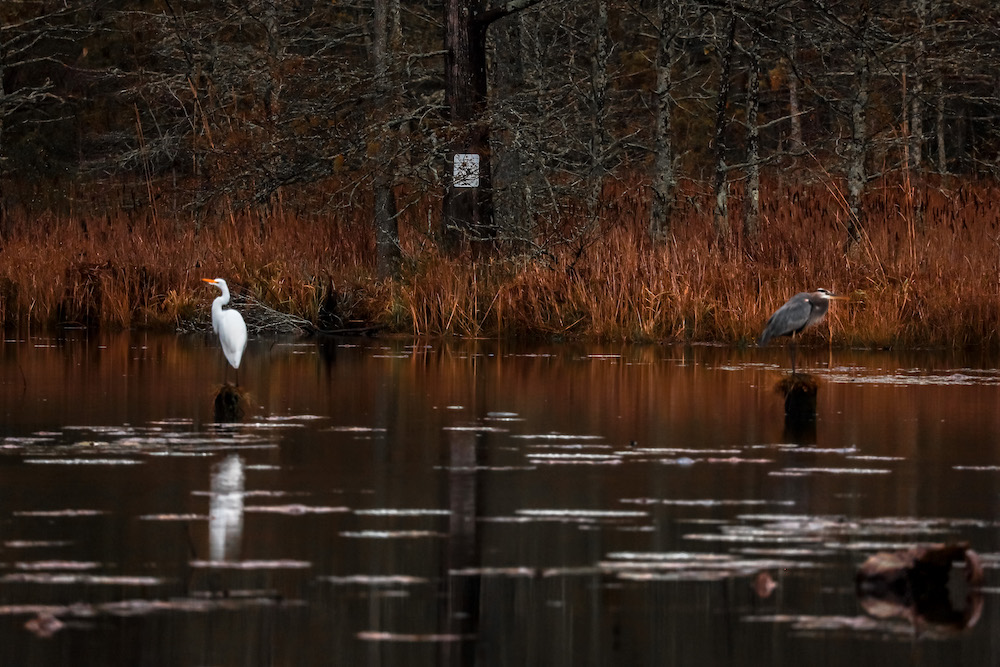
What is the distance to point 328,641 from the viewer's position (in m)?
6.02

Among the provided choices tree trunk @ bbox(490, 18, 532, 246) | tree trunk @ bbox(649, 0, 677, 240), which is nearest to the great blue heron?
tree trunk @ bbox(490, 18, 532, 246)

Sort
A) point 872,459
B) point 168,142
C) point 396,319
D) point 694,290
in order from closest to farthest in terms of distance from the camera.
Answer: point 872,459
point 694,290
point 396,319
point 168,142

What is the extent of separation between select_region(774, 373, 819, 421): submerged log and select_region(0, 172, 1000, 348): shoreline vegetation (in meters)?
7.16

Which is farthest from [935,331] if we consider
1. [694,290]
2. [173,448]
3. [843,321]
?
[173,448]

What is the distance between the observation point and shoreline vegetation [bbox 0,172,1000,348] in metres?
20.0

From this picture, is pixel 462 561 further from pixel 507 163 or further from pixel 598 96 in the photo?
pixel 598 96

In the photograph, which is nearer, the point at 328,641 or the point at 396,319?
the point at 328,641

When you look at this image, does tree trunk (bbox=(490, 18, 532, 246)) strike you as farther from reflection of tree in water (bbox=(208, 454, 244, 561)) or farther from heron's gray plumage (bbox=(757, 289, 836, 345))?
reflection of tree in water (bbox=(208, 454, 244, 561))

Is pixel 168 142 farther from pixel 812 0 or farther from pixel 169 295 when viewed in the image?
pixel 812 0

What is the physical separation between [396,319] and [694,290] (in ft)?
11.4

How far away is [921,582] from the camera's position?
23.0 ft

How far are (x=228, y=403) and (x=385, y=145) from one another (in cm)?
1173

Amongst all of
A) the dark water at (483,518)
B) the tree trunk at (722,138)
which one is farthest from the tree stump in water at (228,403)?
the tree trunk at (722,138)

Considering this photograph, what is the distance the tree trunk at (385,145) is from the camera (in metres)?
23.9
